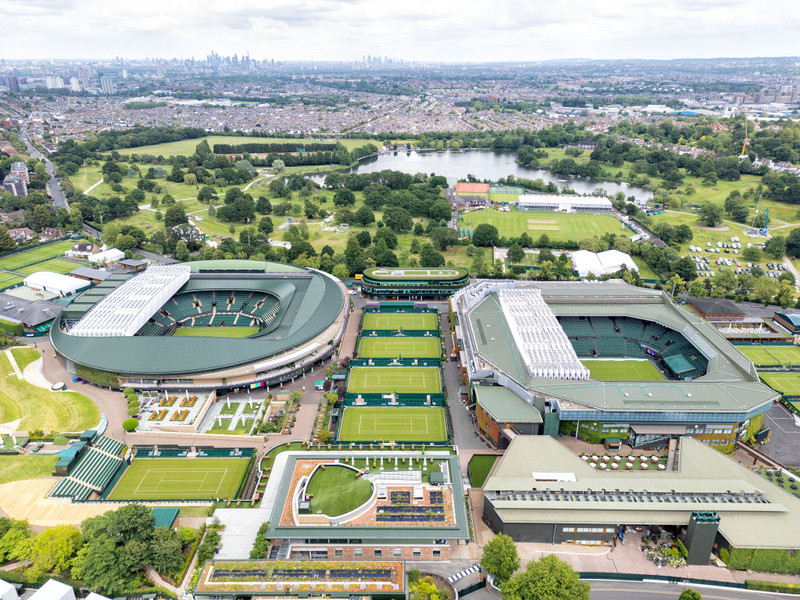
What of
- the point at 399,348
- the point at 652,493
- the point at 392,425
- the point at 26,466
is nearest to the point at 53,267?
the point at 26,466

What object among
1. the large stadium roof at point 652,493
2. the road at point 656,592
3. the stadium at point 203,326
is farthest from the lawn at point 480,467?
the stadium at point 203,326

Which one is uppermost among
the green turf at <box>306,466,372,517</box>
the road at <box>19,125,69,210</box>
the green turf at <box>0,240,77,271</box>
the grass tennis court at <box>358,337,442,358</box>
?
the road at <box>19,125,69,210</box>

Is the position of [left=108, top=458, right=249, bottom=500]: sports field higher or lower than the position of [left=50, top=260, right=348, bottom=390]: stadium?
lower

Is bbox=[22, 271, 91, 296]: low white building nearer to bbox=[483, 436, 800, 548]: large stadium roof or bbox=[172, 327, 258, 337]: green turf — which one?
bbox=[172, 327, 258, 337]: green turf

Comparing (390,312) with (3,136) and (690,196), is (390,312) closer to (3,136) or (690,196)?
(690,196)

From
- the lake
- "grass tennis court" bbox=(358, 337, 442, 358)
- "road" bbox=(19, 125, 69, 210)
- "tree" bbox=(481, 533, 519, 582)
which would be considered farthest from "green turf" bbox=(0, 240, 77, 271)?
"tree" bbox=(481, 533, 519, 582)

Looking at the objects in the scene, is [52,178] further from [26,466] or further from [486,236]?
[26,466]

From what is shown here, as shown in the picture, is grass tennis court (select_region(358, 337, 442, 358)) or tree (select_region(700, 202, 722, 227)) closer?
grass tennis court (select_region(358, 337, 442, 358))

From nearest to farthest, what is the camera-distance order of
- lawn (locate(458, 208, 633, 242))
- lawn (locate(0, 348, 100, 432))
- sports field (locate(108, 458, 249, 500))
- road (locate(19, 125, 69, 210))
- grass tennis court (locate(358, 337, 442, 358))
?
sports field (locate(108, 458, 249, 500)) < lawn (locate(0, 348, 100, 432)) < grass tennis court (locate(358, 337, 442, 358)) < lawn (locate(458, 208, 633, 242)) < road (locate(19, 125, 69, 210))
